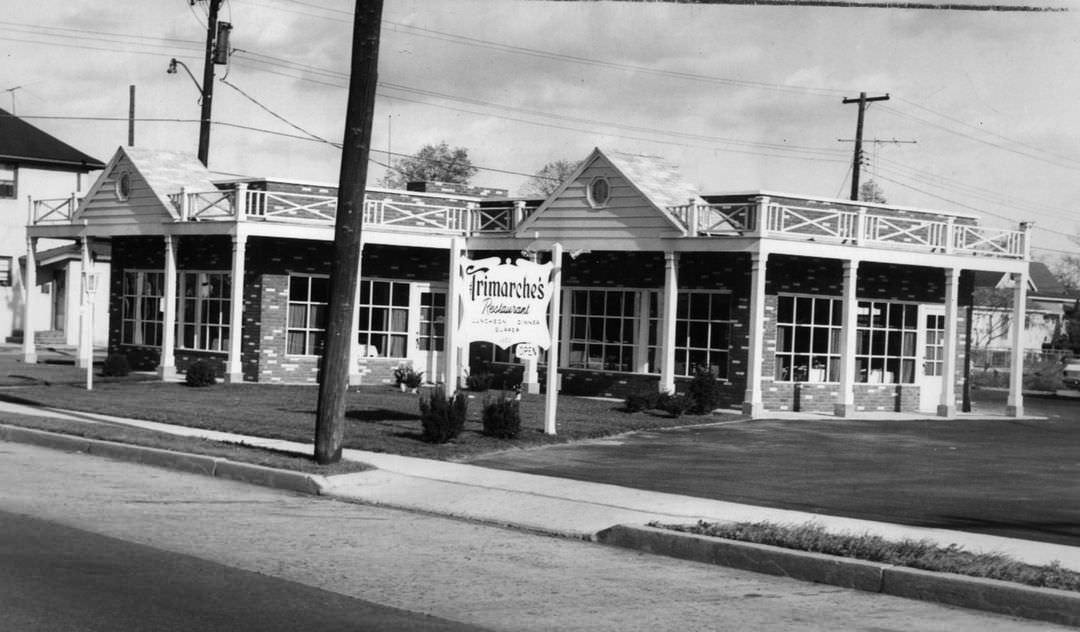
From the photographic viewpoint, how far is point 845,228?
29000mm

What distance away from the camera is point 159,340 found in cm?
3594

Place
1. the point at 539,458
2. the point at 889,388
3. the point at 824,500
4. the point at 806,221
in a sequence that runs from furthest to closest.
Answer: the point at 889,388
the point at 806,221
the point at 539,458
the point at 824,500

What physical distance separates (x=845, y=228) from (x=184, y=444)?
15.8 metres

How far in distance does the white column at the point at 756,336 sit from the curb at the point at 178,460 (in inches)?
507

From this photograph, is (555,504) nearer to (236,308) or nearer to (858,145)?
(236,308)

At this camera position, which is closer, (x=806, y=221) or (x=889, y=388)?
(x=806, y=221)

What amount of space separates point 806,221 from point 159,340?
689 inches

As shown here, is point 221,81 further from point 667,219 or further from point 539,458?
point 539,458

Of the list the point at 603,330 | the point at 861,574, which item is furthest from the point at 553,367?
the point at 861,574

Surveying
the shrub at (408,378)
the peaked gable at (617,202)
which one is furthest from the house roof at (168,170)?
the peaked gable at (617,202)

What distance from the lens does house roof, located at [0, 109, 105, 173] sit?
5219cm

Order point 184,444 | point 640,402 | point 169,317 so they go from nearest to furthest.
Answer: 1. point 184,444
2. point 640,402
3. point 169,317

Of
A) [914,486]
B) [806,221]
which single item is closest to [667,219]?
[806,221]

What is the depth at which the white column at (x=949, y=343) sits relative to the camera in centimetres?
2972
